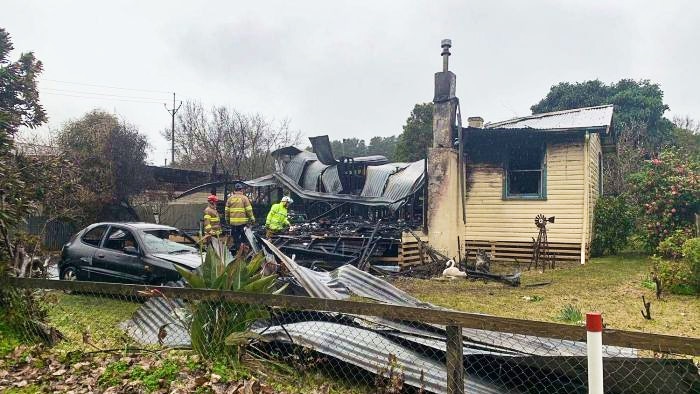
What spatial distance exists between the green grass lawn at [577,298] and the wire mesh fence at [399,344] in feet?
10.5

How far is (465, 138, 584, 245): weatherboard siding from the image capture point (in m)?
13.3

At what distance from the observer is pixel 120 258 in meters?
8.32

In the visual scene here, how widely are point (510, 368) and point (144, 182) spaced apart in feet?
57.8

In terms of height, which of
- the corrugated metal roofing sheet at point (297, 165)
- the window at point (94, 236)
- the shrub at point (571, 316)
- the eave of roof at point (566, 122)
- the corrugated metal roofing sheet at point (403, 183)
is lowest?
the shrub at point (571, 316)

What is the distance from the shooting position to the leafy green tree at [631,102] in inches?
1062

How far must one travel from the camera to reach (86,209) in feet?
53.4

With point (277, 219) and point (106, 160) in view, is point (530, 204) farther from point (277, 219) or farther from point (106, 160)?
point (106, 160)

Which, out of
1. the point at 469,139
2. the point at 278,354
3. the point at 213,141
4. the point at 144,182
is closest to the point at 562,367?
the point at 278,354

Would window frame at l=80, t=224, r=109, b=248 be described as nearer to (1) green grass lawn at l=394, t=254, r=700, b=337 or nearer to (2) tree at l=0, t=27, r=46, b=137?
(2) tree at l=0, t=27, r=46, b=137

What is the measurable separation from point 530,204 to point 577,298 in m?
5.84

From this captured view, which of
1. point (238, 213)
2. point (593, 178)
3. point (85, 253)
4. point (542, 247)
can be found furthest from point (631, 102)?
point (85, 253)

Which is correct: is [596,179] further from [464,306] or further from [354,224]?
[464,306]

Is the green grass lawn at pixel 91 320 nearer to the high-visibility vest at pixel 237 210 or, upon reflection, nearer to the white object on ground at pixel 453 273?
the high-visibility vest at pixel 237 210

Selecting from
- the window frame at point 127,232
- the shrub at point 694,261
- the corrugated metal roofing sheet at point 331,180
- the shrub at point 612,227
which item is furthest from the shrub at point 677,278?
the corrugated metal roofing sheet at point 331,180
